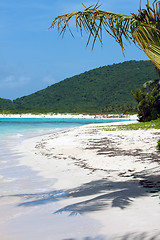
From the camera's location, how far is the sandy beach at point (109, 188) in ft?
12.7

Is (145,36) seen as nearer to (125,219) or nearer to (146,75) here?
(125,219)

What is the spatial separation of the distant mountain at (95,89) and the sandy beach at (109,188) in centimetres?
10092

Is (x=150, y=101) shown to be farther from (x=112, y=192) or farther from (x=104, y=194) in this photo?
(x=104, y=194)

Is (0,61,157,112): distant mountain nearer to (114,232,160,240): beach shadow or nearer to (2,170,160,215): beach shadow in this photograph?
(2,170,160,215): beach shadow

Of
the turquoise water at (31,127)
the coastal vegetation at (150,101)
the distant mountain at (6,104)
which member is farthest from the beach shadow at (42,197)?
the distant mountain at (6,104)

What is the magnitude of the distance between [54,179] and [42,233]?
349 centimetres

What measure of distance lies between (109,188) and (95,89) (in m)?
127

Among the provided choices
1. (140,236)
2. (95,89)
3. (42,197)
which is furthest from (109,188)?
(95,89)

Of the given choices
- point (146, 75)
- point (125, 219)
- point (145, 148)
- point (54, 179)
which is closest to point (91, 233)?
point (125, 219)

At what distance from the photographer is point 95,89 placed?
13225cm

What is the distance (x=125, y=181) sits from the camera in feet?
21.6

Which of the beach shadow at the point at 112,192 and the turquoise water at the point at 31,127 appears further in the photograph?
the turquoise water at the point at 31,127

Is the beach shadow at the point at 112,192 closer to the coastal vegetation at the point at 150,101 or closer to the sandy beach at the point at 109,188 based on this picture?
the sandy beach at the point at 109,188

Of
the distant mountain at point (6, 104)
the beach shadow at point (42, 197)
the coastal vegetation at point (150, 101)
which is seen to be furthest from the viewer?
the distant mountain at point (6, 104)
